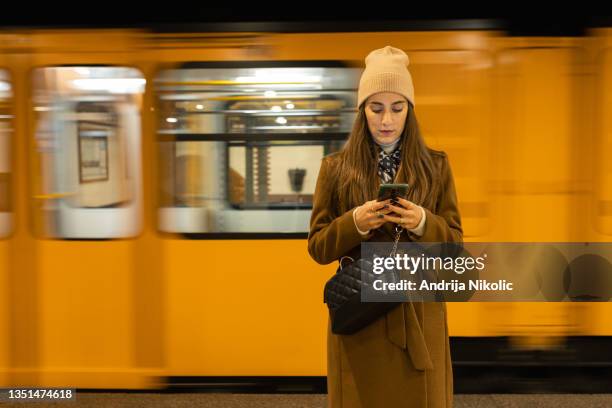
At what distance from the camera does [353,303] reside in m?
1.78

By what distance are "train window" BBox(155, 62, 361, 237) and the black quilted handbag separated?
2207 millimetres

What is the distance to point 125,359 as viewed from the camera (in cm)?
409

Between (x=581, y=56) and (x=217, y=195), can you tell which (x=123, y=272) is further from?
(x=581, y=56)

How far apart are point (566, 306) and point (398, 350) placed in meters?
2.61

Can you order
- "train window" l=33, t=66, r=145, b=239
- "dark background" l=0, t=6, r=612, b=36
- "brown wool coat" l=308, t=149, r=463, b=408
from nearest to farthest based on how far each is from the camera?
"brown wool coat" l=308, t=149, r=463, b=408 → "dark background" l=0, t=6, r=612, b=36 → "train window" l=33, t=66, r=145, b=239

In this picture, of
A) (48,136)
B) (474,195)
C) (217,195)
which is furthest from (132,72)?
(474,195)

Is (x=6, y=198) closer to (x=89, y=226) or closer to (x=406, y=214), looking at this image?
(x=89, y=226)

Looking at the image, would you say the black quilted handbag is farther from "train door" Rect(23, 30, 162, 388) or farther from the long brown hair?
"train door" Rect(23, 30, 162, 388)

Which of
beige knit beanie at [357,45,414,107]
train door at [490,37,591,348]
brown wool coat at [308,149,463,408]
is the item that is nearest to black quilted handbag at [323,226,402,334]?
brown wool coat at [308,149,463,408]

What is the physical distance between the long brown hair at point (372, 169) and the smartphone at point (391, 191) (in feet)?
0.41

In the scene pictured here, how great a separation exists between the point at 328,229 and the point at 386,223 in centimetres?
18

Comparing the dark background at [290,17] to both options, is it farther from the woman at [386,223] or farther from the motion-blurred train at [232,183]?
the woman at [386,223]

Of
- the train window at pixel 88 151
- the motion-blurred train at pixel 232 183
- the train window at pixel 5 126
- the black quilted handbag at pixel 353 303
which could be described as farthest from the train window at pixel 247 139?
the black quilted handbag at pixel 353 303

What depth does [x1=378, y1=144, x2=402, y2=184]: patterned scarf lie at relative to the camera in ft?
6.18
